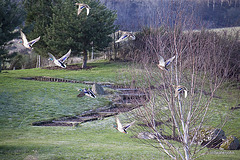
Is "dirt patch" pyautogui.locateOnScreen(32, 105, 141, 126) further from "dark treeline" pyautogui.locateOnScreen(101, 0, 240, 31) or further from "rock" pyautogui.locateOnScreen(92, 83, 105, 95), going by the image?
→ "dark treeline" pyautogui.locateOnScreen(101, 0, 240, 31)

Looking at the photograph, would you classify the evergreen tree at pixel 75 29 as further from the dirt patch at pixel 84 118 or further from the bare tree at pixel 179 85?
the bare tree at pixel 179 85

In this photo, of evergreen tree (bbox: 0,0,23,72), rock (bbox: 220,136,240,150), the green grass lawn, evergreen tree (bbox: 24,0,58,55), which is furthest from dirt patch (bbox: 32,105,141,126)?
evergreen tree (bbox: 24,0,58,55)

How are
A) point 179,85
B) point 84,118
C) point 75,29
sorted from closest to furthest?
1. point 179,85
2. point 84,118
3. point 75,29

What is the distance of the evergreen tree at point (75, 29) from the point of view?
29.1 metres

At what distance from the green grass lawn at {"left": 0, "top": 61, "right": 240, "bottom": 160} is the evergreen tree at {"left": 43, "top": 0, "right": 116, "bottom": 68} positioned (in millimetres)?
5406

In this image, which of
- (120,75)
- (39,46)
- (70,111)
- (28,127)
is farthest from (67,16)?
(28,127)

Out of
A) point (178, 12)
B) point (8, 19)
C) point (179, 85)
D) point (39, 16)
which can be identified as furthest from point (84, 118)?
point (39, 16)

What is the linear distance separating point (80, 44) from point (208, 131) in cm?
2115

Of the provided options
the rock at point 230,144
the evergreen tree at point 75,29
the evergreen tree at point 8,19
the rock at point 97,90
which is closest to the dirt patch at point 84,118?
the rock at point 97,90

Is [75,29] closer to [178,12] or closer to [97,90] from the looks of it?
[97,90]

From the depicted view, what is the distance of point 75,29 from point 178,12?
2449cm

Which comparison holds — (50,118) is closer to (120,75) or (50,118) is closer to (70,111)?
(70,111)

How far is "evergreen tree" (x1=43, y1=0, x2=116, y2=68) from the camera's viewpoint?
29078 millimetres

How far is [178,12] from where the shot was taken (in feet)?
22.1
